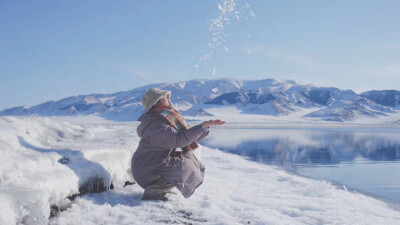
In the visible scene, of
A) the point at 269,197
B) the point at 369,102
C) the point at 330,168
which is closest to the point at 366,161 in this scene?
the point at 330,168

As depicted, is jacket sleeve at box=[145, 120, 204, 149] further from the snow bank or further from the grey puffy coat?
the snow bank

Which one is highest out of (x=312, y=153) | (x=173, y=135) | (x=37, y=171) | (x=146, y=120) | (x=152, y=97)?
(x=152, y=97)

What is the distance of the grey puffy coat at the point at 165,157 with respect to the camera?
12.3 ft

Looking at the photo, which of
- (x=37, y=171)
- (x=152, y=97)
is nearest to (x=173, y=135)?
(x=152, y=97)

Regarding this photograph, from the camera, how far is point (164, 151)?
394cm

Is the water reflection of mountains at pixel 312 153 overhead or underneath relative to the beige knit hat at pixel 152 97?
underneath

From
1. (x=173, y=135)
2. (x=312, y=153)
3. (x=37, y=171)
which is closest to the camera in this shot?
(x=37, y=171)

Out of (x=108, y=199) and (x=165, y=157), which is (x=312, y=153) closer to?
(x=165, y=157)

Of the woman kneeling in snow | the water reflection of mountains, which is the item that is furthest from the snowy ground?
the water reflection of mountains

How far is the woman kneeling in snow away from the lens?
3.75 meters

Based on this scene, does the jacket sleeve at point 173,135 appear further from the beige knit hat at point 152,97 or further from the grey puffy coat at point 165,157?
the beige knit hat at point 152,97

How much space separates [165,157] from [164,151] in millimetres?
61

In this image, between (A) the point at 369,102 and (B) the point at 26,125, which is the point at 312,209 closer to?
(B) the point at 26,125

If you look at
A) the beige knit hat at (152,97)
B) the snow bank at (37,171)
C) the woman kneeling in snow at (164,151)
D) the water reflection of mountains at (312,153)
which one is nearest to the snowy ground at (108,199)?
the snow bank at (37,171)
